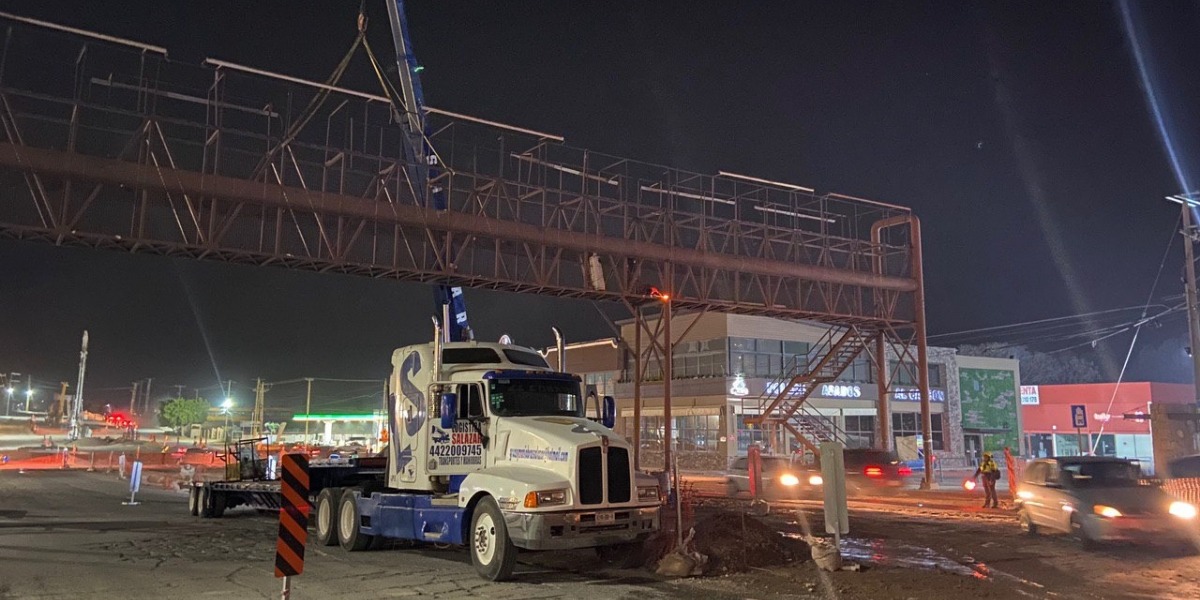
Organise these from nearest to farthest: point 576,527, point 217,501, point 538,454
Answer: point 576,527 < point 538,454 < point 217,501

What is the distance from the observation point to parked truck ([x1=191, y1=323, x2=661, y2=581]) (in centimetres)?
1057

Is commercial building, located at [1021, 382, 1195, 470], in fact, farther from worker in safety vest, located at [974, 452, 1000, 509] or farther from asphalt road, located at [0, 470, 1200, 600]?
asphalt road, located at [0, 470, 1200, 600]

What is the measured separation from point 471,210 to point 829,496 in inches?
676

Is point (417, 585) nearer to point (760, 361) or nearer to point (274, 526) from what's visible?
point (274, 526)

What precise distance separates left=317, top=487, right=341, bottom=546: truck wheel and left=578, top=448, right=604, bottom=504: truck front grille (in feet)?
17.8

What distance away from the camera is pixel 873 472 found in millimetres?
25656

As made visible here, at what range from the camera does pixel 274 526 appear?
17.2 m

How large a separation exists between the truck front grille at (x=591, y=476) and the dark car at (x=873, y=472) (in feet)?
54.8

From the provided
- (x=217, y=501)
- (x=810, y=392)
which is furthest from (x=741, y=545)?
(x=810, y=392)

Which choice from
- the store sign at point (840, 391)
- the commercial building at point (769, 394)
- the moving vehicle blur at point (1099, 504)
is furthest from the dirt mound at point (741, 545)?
the store sign at point (840, 391)

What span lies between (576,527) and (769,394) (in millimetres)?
32658

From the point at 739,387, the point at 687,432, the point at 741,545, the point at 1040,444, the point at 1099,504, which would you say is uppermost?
the point at 739,387

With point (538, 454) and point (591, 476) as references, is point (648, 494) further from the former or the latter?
point (538, 454)

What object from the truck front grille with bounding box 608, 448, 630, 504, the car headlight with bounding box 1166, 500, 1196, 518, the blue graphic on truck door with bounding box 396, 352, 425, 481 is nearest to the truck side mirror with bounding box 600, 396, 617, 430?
the truck front grille with bounding box 608, 448, 630, 504
